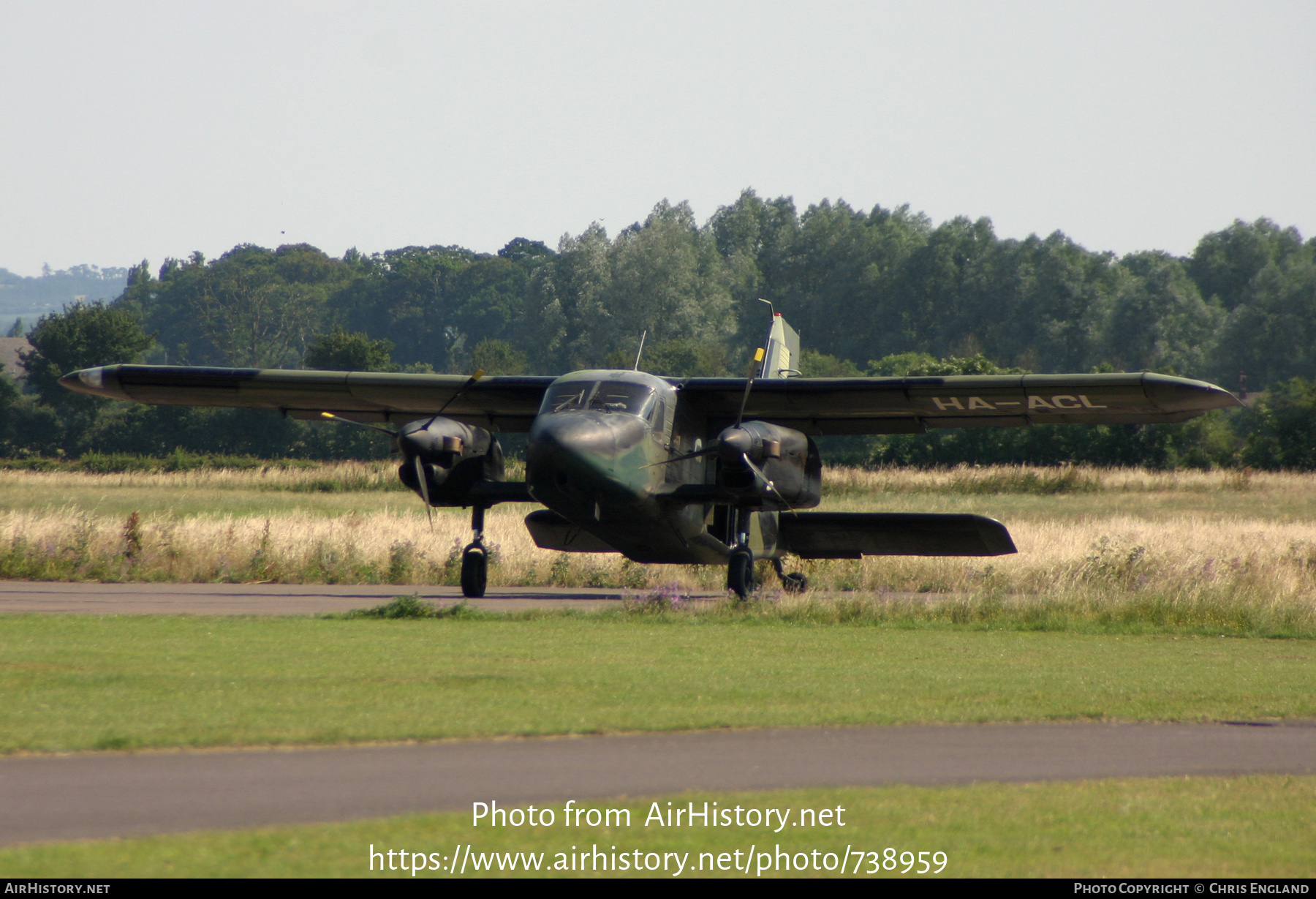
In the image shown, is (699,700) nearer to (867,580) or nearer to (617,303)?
(867,580)

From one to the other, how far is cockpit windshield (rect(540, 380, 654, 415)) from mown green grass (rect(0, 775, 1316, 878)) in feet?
38.7

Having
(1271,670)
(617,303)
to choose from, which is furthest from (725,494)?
(617,303)

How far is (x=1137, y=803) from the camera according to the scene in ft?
22.1

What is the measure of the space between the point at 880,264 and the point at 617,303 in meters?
34.0

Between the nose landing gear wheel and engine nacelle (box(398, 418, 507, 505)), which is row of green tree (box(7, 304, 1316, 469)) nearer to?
engine nacelle (box(398, 418, 507, 505))

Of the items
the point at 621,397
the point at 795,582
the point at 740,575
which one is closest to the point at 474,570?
the point at 621,397

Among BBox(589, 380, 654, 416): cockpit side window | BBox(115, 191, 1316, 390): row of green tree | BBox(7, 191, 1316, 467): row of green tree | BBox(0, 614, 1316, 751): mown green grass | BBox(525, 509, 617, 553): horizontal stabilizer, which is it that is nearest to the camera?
BBox(0, 614, 1316, 751): mown green grass

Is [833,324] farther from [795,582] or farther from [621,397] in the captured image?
[621,397]

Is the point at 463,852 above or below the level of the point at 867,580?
above

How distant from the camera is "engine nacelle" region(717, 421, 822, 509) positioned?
18.9 m

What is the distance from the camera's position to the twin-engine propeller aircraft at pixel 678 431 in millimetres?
18203

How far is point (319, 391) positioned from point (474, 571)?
4.79 m

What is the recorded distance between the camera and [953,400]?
20297mm

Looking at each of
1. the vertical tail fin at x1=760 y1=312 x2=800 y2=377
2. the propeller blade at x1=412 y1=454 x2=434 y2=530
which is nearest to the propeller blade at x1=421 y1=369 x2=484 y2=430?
the propeller blade at x1=412 y1=454 x2=434 y2=530
